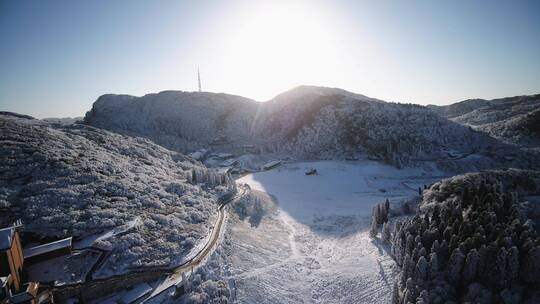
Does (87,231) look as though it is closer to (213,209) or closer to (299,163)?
(213,209)

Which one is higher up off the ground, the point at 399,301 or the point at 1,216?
the point at 1,216

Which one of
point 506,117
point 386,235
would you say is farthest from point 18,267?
point 506,117

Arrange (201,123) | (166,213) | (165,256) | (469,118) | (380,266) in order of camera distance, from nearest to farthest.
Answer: (165,256) < (380,266) < (166,213) < (201,123) < (469,118)

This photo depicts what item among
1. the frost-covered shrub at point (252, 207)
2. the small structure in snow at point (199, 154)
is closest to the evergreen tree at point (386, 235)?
the frost-covered shrub at point (252, 207)

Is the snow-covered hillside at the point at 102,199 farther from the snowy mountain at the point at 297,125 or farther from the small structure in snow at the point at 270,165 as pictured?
the snowy mountain at the point at 297,125

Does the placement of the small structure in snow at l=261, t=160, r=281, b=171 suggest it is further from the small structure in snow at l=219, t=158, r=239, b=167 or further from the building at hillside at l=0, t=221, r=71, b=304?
the building at hillside at l=0, t=221, r=71, b=304

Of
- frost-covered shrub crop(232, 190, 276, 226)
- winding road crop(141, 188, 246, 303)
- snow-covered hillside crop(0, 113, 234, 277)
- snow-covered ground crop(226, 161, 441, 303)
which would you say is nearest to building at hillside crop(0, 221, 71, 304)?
snow-covered hillside crop(0, 113, 234, 277)

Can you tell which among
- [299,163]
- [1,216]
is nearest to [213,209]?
[1,216]
